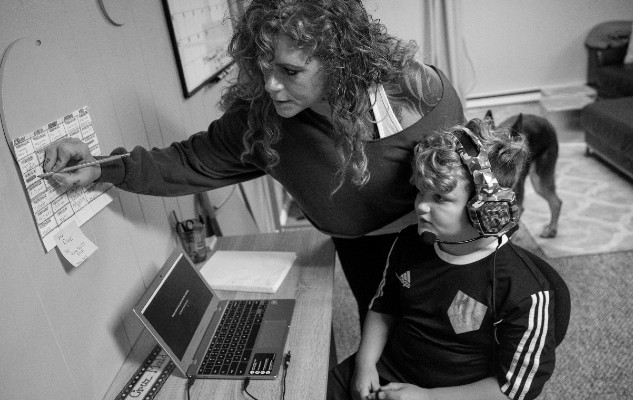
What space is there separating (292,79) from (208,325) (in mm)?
627

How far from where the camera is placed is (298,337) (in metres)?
1.20

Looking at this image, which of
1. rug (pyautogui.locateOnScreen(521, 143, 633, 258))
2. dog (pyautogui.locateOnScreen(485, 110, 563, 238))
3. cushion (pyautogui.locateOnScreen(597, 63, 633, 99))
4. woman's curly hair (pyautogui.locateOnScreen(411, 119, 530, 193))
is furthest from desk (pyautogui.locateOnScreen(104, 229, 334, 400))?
cushion (pyautogui.locateOnScreen(597, 63, 633, 99))

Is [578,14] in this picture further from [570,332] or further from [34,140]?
[34,140]

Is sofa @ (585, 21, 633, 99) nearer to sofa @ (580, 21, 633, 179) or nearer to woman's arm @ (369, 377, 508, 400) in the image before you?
sofa @ (580, 21, 633, 179)

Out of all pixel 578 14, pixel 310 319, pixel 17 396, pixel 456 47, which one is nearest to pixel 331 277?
pixel 310 319

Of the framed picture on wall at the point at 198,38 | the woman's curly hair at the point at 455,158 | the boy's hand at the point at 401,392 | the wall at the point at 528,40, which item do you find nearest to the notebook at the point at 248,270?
the boy's hand at the point at 401,392

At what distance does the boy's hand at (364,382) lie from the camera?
1.27 meters

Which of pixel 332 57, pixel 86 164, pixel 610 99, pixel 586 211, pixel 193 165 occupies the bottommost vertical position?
pixel 586 211

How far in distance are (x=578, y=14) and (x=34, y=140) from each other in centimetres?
426

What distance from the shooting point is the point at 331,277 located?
56.2 inches

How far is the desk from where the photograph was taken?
106 centimetres

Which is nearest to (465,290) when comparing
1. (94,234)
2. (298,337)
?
(298,337)

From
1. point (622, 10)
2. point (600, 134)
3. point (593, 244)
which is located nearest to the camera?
point (593, 244)

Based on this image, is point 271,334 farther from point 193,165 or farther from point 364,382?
point 193,165
